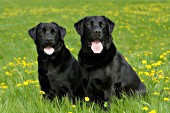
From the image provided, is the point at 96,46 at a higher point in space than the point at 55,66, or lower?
higher

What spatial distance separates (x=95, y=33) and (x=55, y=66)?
40.1 inches

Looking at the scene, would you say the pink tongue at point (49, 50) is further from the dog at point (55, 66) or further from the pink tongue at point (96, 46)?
the pink tongue at point (96, 46)

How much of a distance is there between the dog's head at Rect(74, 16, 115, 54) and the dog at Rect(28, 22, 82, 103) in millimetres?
488

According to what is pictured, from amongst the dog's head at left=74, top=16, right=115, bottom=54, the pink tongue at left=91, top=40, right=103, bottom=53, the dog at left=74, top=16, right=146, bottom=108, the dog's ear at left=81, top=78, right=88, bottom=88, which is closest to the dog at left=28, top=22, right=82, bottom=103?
the dog's ear at left=81, top=78, right=88, bottom=88

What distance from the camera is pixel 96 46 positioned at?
4641mm

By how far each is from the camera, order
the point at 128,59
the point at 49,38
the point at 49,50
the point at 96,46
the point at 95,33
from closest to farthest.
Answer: the point at 95,33, the point at 96,46, the point at 49,38, the point at 49,50, the point at 128,59

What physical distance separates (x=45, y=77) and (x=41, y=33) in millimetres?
734

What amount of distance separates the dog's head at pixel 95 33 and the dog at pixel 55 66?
49 cm

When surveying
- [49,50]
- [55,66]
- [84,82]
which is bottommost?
[84,82]

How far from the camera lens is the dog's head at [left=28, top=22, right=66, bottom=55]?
197 inches

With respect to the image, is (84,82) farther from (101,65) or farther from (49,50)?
(49,50)

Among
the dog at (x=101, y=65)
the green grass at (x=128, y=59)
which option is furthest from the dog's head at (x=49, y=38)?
the green grass at (x=128, y=59)

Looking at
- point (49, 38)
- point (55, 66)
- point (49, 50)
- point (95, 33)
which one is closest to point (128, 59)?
point (55, 66)

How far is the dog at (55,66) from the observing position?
16.4ft
